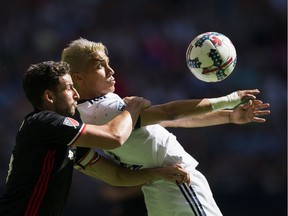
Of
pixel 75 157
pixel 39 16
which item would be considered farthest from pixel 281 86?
pixel 75 157

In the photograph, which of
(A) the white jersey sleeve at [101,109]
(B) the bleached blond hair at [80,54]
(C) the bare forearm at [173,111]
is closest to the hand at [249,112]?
(C) the bare forearm at [173,111]

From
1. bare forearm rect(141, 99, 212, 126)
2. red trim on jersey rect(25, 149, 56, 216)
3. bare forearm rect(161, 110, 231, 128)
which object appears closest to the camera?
red trim on jersey rect(25, 149, 56, 216)

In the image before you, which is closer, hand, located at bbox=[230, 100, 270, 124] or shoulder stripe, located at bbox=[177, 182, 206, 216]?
shoulder stripe, located at bbox=[177, 182, 206, 216]

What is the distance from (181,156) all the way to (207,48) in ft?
2.58

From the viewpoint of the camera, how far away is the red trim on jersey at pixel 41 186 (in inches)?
158

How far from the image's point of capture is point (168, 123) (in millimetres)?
5152

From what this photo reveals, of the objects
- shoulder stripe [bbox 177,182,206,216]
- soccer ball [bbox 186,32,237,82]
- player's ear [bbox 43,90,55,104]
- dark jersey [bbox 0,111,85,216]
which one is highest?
soccer ball [bbox 186,32,237,82]

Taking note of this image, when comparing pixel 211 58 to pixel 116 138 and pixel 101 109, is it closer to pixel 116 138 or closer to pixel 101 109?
pixel 101 109

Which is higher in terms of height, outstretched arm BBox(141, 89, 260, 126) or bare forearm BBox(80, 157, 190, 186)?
outstretched arm BBox(141, 89, 260, 126)

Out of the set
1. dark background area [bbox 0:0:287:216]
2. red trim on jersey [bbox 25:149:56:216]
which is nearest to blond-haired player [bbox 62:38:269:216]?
red trim on jersey [bbox 25:149:56:216]

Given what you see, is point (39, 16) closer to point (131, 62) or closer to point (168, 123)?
point (131, 62)

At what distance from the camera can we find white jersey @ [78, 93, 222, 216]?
4.59 metres

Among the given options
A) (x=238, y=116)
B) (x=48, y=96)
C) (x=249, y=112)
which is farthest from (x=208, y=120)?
(x=48, y=96)

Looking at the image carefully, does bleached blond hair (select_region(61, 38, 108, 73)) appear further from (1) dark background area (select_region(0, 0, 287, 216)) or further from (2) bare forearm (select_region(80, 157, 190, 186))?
(1) dark background area (select_region(0, 0, 287, 216))
